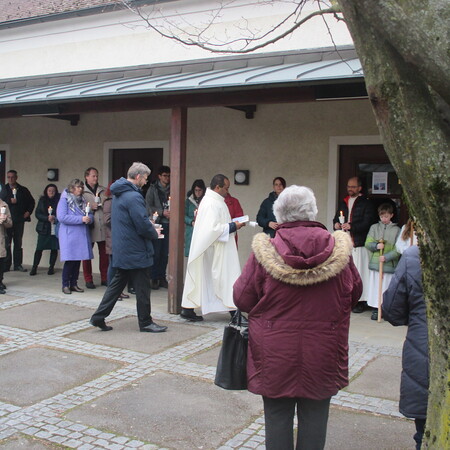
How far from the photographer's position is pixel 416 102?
2223 millimetres

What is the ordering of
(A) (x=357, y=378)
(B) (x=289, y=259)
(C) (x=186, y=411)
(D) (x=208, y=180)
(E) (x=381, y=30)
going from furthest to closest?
(D) (x=208, y=180) → (A) (x=357, y=378) → (C) (x=186, y=411) → (B) (x=289, y=259) → (E) (x=381, y=30)

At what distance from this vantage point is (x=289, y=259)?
9.95 feet

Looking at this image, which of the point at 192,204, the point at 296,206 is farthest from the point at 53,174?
the point at 296,206

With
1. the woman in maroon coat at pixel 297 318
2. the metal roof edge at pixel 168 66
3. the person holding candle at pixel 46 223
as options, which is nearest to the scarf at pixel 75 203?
the person holding candle at pixel 46 223

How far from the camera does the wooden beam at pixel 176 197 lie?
312 inches

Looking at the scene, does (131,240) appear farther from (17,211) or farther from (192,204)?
(17,211)

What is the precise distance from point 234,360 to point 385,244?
505 cm

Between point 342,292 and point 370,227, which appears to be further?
point 370,227

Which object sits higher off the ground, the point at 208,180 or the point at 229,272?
the point at 208,180

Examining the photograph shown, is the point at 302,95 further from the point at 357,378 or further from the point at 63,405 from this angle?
the point at 63,405

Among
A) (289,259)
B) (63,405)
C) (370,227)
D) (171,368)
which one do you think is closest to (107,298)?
(171,368)

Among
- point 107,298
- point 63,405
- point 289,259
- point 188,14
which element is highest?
point 188,14

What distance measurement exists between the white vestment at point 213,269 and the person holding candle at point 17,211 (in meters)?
5.13

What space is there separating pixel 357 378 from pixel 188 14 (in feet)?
25.3
